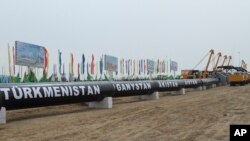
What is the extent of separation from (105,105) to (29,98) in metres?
5.26

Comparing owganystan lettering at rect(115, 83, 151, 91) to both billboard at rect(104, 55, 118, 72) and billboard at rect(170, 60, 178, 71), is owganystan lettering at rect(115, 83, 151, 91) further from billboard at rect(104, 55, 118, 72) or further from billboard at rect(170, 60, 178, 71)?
billboard at rect(170, 60, 178, 71)

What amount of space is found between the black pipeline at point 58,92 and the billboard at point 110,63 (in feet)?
61.2

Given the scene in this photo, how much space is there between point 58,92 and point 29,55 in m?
11.2

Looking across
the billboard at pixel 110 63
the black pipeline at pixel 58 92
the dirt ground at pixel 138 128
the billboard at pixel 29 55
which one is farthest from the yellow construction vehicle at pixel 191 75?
the dirt ground at pixel 138 128

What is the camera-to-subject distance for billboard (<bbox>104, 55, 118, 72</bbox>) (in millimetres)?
41281

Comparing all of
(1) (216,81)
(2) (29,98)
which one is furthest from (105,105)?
(1) (216,81)

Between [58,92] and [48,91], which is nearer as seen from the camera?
[48,91]

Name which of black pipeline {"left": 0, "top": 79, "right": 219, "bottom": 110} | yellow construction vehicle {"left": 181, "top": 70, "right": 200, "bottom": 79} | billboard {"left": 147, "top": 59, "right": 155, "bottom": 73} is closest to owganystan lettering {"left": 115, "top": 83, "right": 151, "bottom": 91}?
black pipeline {"left": 0, "top": 79, "right": 219, "bottom": 110}

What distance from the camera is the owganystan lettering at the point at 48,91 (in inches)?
516

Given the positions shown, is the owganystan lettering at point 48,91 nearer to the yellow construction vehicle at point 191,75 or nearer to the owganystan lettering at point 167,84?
the owganystan lettering at point 167,84

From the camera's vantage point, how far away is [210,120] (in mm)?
12250

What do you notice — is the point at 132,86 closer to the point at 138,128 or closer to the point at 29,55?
the point at 29,55

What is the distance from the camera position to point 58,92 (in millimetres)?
15047

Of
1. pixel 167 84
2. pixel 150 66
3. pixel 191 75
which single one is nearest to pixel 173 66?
pixel 150 66
